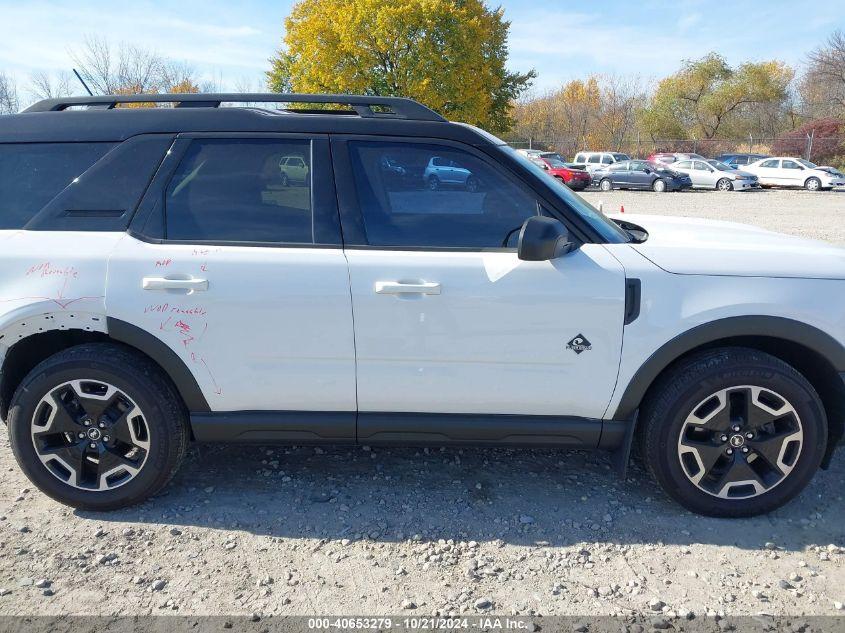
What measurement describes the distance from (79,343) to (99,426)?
44 centimetres

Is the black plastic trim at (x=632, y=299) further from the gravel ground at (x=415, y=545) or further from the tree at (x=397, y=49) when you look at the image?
the tree at (x=397, y=49)

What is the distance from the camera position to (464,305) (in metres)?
2.90

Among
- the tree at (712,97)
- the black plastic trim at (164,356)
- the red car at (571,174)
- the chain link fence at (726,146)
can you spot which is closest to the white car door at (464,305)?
the black plastic trim at (164,356)

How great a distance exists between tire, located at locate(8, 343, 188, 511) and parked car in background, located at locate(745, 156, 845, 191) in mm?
33020

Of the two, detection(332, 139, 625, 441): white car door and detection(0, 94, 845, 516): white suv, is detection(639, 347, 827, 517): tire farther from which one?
detection(332, 139, 625, 441): white car door

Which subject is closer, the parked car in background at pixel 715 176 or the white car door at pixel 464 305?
the white car door at pixel 464 305

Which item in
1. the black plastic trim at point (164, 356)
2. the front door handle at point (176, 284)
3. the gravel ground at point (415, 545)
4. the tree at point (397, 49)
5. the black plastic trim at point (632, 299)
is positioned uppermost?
the tree at point (397, 49)

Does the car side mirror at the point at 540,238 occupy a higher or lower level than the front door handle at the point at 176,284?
higher

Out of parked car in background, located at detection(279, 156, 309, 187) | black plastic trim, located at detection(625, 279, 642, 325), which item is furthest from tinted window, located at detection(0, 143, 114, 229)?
black plastic trim, located at detection(625, 279, 642, 325)

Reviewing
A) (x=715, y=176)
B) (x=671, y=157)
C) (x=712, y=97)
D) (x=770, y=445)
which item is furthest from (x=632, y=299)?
(x=712, y=97)

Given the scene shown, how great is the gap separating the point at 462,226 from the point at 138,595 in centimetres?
210

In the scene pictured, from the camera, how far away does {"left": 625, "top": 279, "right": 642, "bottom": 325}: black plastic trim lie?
9.52 feet

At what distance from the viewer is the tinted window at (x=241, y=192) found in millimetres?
3062

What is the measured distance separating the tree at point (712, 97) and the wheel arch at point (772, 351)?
54.0 meters
